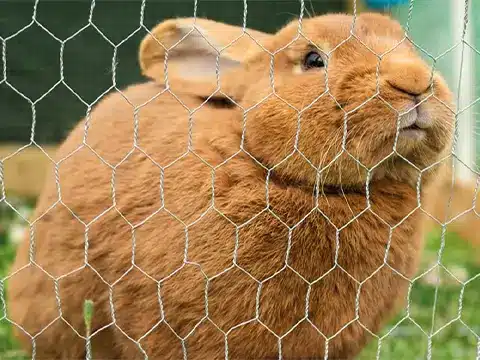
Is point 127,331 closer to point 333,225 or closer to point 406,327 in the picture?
point 333,225

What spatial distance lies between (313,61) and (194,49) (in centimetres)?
51

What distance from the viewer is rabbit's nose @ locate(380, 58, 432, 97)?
2104mm

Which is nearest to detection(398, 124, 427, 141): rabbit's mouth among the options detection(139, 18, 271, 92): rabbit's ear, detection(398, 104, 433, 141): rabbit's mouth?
detection(398, 104, 433, 141): rabbit's mouth

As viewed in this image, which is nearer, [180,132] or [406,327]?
[180,132]

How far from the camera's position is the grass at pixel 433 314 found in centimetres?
301

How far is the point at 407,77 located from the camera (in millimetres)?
2107

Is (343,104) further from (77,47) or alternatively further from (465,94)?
(77,47)

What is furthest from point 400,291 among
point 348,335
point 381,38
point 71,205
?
point 71,205

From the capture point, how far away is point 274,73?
2.37 metres

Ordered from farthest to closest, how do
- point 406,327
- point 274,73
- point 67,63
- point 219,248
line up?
point 67,63, point 406,327, point 274,73, point 219,248

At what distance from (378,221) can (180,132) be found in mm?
609

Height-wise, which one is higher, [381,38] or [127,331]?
[381,38]

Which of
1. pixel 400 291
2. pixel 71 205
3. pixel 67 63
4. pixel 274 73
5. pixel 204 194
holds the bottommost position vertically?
pixel 67 63

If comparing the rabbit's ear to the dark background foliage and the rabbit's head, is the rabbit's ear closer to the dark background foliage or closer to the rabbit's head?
the rabbit's head
